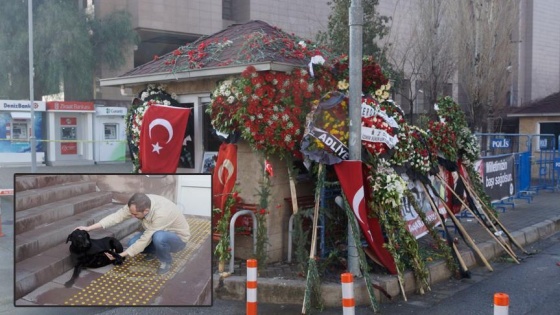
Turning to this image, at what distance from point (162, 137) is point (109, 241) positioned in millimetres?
4800

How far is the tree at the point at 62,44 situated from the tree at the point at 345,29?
15.0m

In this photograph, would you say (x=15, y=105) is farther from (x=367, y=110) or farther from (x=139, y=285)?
(x=139, y=285)

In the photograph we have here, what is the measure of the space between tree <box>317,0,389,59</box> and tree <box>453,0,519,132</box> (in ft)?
15.4

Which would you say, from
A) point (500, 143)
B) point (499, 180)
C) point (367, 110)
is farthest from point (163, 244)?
point (500, 143)

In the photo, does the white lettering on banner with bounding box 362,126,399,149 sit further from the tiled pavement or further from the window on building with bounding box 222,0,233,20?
the window on building with bounding box 222,0,233,20

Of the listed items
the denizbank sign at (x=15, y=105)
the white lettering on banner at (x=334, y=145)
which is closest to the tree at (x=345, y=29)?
the white lettering on banner at (x=334, y=145)

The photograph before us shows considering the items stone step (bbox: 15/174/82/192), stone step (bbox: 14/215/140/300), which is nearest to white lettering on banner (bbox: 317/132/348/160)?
stone step (bbox: 14/215/140/300)

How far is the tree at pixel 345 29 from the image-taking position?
18.6 m

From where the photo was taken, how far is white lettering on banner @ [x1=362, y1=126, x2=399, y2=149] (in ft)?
24.0

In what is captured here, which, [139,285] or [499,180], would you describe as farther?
[499,180]

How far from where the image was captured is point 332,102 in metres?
7.30

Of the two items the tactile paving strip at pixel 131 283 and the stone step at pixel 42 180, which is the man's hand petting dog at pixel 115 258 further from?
the stone step at pixel 42 180

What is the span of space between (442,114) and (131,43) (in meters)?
24.9

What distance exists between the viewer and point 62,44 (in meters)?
29.6
